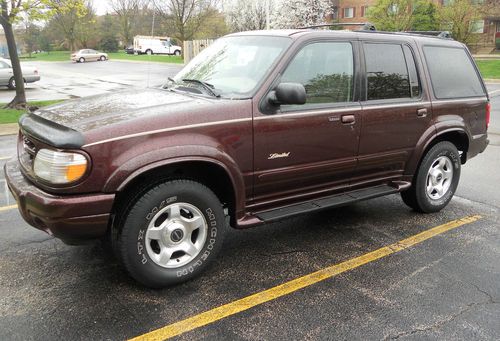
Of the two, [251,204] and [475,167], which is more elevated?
[251,204]

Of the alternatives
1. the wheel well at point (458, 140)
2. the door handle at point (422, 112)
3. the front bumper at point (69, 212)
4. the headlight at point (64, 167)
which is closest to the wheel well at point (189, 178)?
the front bumper at point (69, 212)

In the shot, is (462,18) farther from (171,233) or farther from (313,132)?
(171,233)

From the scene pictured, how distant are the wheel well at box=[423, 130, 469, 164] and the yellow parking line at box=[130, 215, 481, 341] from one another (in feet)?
3.26

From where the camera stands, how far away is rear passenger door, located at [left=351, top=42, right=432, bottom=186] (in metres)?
4.30

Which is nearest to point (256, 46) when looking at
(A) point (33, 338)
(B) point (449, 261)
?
(B) point (449, 261)

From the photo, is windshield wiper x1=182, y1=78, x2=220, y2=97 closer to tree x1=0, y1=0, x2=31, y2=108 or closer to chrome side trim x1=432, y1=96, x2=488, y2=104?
chrome side trim x1=432, y1=96, x2=488, y2=104

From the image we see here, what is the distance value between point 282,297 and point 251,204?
81 cm

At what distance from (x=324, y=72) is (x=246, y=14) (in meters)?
43.3

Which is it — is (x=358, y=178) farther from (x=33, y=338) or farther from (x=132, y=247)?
(x=33, y=338)

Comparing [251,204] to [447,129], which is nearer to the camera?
[251,204]

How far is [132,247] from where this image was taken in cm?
318

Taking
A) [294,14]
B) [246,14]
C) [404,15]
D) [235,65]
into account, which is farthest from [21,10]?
[294,14]

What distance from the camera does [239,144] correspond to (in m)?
3.51

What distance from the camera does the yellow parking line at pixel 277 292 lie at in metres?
2.94
